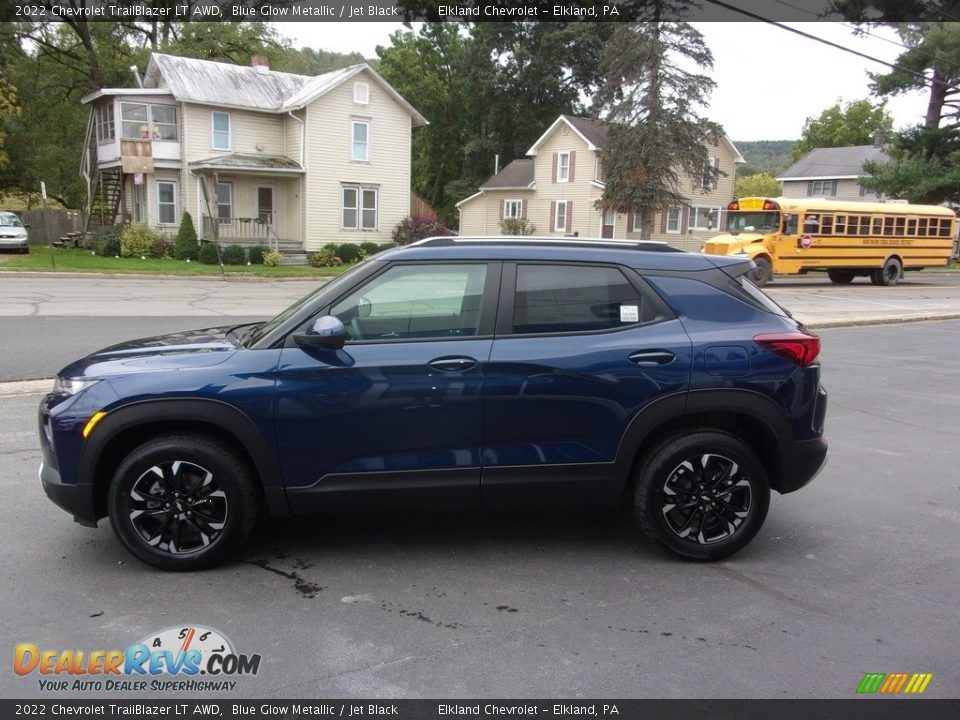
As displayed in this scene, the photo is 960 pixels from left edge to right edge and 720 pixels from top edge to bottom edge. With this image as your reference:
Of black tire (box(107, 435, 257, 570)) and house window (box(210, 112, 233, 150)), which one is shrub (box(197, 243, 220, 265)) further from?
black tire (box(107, 435, 257, 570))

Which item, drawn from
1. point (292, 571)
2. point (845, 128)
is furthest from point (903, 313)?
point (845, 128)

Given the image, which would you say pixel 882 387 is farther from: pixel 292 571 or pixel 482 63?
pixel 482 63

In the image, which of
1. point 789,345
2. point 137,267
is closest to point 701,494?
point 789,345

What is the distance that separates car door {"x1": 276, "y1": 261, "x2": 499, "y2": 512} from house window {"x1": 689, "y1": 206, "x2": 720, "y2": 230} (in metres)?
43.8

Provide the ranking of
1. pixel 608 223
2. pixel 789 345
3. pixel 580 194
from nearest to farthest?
1. pixel 789 345
2. pixel 608 223
3. pixel 580 194

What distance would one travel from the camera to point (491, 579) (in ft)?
13.5

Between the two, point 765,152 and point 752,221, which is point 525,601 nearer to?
point 752,221

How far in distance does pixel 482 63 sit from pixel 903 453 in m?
54.2

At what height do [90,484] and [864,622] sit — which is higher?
[90,484]

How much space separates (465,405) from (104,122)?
3670 centimetres

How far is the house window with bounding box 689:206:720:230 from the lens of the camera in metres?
45.4

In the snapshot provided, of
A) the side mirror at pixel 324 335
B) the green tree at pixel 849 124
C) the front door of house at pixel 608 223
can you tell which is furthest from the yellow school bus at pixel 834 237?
the green tree at pixel 849 124

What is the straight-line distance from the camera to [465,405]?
4.06 metres

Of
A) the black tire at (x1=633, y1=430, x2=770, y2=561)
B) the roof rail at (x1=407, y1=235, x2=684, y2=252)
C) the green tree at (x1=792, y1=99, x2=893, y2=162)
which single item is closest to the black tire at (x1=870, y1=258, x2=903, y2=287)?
the roof rail at (x1=407, y1=235, x2=684, y2=252)
